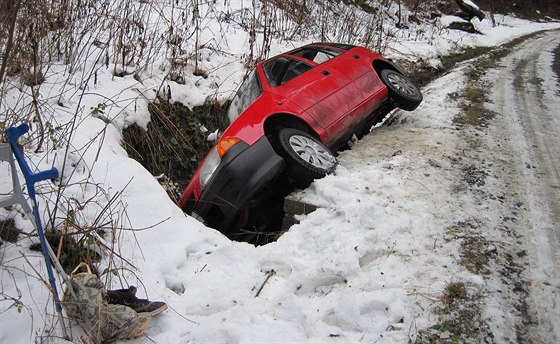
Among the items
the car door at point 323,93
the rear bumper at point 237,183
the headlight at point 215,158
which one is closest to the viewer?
the rear bumper at point 237,183

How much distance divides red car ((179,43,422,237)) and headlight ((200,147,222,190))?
0.01 m

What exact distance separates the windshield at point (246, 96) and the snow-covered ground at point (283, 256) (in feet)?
4.28

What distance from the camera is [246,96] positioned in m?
5.17

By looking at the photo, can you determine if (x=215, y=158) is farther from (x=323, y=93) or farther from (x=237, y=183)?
(x=323, y=93)

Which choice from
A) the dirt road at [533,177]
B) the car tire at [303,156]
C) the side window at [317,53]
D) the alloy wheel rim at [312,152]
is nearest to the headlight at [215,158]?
the car tire at [303,156]

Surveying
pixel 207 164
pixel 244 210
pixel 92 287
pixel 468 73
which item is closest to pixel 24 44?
pixel 207 164

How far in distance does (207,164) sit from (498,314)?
2941 mm

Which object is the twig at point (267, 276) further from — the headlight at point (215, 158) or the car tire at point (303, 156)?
the headlight at point (215, 158)

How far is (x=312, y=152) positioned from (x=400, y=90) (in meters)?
2.15

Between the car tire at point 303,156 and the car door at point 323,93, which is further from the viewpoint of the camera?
the car door at point 323,93

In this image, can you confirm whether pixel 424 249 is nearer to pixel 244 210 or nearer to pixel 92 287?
pixel 244 210

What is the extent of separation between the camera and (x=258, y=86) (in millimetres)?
5137

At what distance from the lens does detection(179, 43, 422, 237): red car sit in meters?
4.12

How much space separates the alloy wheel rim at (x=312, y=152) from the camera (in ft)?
14.1
